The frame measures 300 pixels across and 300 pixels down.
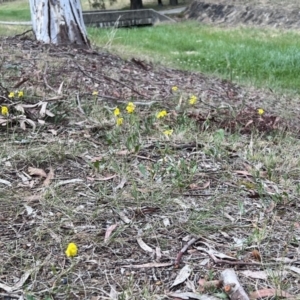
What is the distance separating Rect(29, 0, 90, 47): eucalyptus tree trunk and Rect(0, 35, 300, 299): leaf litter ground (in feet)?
9.32

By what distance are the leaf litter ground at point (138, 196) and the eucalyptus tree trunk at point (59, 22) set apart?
2.84 meters

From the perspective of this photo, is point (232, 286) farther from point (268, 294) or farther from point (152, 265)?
point (152, 265)

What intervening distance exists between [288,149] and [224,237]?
152cm

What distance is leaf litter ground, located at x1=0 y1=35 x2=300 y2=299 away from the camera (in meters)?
2.21

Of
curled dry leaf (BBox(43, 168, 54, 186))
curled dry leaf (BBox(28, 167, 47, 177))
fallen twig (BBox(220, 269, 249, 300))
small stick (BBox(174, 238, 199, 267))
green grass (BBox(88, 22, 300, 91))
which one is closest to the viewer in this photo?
fallen twig (BBox(220, 269, 249, 300))

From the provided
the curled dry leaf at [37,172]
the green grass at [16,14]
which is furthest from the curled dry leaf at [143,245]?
the green grass at [16,14]

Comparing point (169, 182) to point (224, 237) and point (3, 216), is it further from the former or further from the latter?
point (3, 216)

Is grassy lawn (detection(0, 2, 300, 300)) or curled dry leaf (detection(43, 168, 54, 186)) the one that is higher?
curled dry leaf (detection(43, 168, 54, 186))

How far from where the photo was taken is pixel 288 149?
3.84 m

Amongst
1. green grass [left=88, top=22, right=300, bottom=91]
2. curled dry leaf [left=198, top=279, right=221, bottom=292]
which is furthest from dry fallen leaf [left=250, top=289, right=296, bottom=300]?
green grass [left=88, top=22, right=300, bottom=91]

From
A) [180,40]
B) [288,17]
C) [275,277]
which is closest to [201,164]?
[275,277]

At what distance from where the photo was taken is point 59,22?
25.2ft

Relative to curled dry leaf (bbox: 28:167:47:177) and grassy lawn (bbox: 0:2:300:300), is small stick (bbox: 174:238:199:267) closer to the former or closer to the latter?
grassy lawn (bbox: 0:2:300:300)

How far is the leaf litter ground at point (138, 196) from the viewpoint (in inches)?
87.0
